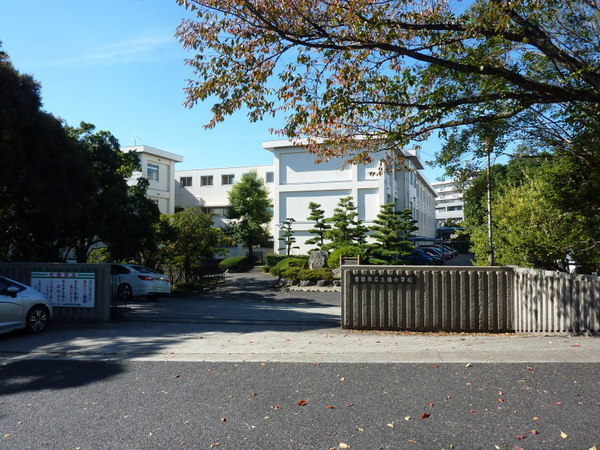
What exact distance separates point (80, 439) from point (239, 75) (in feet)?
22.1

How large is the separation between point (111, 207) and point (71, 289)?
6678mm

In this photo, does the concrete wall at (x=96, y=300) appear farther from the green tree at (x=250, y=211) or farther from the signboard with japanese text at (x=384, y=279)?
the green tree at (x=250, y=211)

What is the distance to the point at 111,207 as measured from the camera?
747 inches

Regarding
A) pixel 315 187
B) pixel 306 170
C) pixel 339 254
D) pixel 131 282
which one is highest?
pixel 306 170

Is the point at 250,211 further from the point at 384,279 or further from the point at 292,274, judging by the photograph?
the point at 384,279

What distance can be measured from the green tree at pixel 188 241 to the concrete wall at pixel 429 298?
15820 mm

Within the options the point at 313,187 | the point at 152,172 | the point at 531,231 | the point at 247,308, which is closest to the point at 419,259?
the point at 313,187

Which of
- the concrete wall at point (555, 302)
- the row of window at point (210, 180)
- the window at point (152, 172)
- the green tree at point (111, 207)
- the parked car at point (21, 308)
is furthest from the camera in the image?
the row of window at point (210, 180)

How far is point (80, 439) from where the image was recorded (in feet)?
15.2

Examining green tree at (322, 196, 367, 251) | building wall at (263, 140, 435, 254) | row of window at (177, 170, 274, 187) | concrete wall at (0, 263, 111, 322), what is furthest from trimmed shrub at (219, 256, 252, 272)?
concrete wall at (0, 263, 111, 322)

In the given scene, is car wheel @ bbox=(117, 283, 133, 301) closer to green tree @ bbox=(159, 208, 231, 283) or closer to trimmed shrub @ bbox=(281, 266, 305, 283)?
Result: green tree @ bbox=(159, 208, 231, 283)

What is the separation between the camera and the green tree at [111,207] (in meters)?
18.8

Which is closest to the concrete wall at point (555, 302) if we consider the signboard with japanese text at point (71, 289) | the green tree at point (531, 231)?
the green tree at point (531, 231)

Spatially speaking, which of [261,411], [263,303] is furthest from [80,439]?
[263,303]
